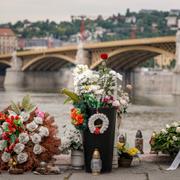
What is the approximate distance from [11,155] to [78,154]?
3.19 ft

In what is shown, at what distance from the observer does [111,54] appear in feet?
224

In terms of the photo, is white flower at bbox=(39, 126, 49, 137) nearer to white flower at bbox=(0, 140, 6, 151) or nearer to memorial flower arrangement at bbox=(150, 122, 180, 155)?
white flower at bbox=(0, 140, 6, 151)

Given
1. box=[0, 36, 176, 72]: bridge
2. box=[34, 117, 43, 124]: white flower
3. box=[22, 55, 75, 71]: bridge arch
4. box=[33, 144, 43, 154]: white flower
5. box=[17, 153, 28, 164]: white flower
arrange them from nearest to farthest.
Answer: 1. box=[17, 153, 28, 164]: white flower
2. box=[33, 144, 43, 154]: white flower
3. box=[34, 117, 43, 124]: white flower
4. box=[0, 36, 176, 72]: bridge
5. box=[22, 55, 75, 71]: bridge arch

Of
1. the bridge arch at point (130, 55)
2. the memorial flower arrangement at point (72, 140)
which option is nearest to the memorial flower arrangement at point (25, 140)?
the memorial flower arrangement at point (72, 140)

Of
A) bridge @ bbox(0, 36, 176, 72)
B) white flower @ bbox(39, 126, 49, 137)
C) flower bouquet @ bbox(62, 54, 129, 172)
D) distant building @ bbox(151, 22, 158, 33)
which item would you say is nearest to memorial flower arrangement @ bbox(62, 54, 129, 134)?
flower bouquet @ bbox(62, 54, 129, 172)

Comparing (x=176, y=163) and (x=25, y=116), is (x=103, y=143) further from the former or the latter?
(x=25, y=116)

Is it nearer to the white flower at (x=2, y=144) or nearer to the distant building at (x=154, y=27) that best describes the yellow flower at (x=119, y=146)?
the white flower at (x=2, y=144)

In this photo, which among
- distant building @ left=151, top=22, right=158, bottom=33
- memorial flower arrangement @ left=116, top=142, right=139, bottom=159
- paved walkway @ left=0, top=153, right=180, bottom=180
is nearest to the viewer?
paved walkway @ left=0, top=153, right=180, bottom=180

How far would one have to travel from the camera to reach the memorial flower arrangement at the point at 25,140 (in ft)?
29.1

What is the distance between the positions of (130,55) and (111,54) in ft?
16.9

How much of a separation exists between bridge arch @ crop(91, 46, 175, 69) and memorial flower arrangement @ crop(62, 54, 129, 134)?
5264 centimetres

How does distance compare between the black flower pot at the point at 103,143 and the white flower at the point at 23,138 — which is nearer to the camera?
the black flower pot at the point at 103,143

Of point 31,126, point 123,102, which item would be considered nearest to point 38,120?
point 31,126

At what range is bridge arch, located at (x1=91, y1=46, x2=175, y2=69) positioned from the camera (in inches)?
2490
